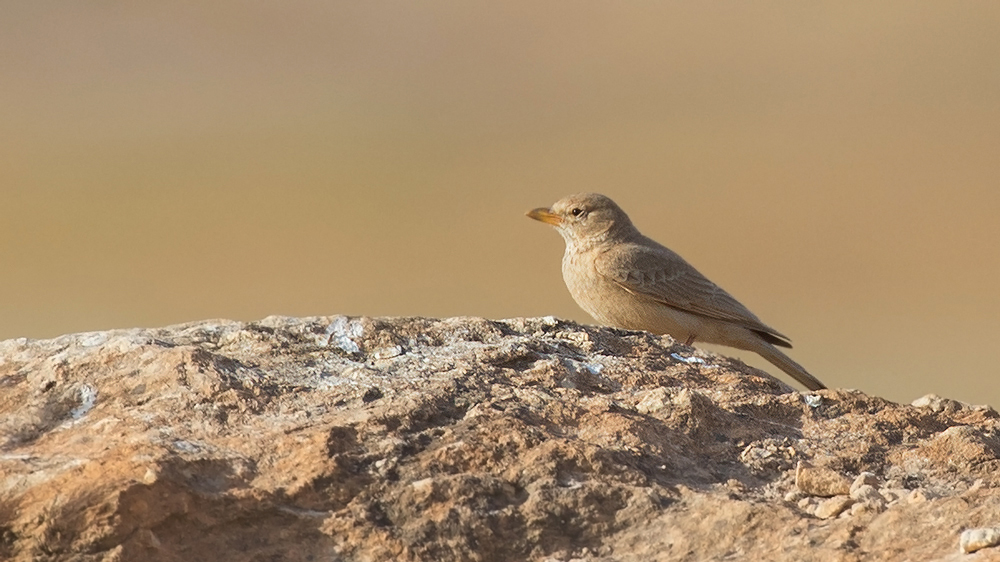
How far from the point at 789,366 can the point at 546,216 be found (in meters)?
2.30

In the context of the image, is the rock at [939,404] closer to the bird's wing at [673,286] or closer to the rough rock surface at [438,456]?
the rough rock surface at [438,456]

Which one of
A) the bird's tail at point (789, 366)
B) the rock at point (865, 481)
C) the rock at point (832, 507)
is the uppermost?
the bird's tail at point (789, 366)

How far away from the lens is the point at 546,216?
8289 millimetres

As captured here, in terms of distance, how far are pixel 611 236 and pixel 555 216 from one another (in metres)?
0.48

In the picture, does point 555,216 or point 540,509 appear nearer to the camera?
point 540,509

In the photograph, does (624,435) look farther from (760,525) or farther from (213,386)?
(213,386)

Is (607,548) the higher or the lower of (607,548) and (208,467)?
the lower

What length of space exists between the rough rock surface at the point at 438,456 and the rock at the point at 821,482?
0.03 metres

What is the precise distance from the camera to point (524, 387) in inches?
148

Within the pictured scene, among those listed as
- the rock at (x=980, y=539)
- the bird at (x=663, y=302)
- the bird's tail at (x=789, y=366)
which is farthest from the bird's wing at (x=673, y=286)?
the rock at (x=980, y=539)

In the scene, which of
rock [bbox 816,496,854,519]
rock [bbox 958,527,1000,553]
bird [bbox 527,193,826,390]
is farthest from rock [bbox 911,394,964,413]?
bird [bbox 527,193,826,390]

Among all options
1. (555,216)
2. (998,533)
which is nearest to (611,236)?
(555,216)

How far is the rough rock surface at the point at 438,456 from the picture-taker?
2768 mm

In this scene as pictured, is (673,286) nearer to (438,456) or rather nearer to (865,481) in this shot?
(865,481)
